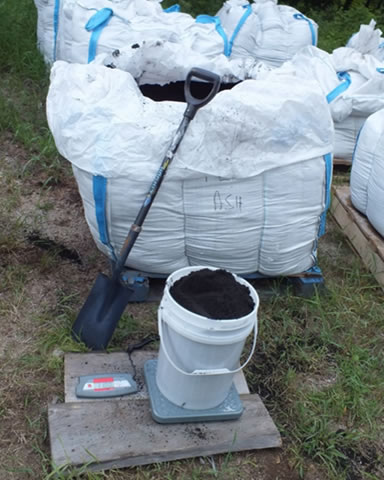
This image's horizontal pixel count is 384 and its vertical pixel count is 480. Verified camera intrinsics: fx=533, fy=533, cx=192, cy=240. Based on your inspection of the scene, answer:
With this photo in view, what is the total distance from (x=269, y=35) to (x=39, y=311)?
11.3 feet

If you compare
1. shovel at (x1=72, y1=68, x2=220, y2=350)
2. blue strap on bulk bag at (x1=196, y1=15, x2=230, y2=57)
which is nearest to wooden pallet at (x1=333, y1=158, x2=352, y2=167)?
blue strap on bulk bag at (x1=196, y1=15, x2=230, y2=57)

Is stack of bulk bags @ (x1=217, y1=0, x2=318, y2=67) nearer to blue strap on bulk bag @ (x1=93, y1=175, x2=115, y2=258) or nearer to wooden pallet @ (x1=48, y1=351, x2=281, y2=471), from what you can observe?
blue strap on bulk bag @ (x1=93, y1=175, x2=115, y2=258)

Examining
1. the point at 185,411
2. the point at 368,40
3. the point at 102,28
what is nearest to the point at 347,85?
the point at 368,40

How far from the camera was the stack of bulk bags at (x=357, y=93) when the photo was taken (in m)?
3.60

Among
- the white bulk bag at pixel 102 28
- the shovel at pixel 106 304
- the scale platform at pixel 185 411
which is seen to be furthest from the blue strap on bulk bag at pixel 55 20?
the scale platform at pixel 185 411

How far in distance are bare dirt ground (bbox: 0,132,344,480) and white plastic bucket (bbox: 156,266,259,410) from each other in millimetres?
224

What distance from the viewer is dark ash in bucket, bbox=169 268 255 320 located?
5.69 ft

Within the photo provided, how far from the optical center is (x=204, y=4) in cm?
667

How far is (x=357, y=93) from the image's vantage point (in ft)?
11.9

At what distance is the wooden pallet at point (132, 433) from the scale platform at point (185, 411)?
0.08 ft

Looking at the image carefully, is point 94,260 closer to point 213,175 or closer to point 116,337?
point 116,337

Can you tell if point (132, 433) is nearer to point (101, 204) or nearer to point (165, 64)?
point (101, 204)

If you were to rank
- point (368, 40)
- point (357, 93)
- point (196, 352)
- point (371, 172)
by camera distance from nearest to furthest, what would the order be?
point (196, 352) < point (371, 172) < point (357, 93) < point (368, 40)

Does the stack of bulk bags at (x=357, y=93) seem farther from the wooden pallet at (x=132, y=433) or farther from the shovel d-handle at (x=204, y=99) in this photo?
the wooden pallet at (x=132, y=433)
